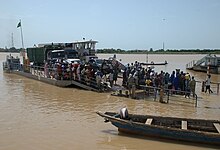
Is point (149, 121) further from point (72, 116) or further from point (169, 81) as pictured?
point (169, 81)

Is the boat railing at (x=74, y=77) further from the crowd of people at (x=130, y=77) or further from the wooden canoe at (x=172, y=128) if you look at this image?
the wooden canoe at (x=172, y=128)

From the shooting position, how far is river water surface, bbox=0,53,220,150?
942cm

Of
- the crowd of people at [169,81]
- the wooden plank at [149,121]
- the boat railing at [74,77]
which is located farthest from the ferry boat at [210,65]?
the wooden plank at [149,121]

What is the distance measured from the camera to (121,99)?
1689 cm

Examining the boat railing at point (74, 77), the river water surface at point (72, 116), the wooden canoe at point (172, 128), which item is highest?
the boat railing at point (74, 77)

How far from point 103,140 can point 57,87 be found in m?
12.4

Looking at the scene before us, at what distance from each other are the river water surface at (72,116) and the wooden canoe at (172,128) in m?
0.22

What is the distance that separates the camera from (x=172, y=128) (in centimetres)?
937

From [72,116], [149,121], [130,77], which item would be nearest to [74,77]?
[130,77]

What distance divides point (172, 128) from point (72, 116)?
5.08 metres

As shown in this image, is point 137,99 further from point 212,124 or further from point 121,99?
point 212,124

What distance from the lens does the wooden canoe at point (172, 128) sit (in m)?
9.04

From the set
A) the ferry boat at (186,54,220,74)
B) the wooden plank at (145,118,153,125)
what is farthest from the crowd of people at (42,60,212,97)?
the ferry boat at (186,54,220,74)

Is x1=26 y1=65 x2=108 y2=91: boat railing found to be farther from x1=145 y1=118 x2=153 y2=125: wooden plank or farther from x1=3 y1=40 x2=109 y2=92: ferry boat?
x1=145 y1=118 x2=153 y2=125: wooden plank
